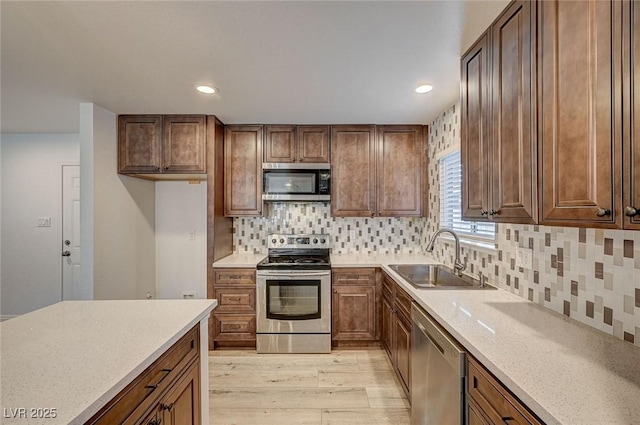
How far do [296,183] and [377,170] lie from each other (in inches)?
37.2

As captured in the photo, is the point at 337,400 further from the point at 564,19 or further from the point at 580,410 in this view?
the point at 564,19

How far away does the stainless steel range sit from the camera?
9.35ft

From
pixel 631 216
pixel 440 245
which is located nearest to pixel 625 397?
pixel 631 216

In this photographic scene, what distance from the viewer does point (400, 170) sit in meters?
3.26

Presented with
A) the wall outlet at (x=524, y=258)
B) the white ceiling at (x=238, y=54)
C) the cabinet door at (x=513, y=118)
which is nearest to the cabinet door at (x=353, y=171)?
the white ceiling at (x=238, y=54)

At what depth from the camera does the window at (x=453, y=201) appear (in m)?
2.37

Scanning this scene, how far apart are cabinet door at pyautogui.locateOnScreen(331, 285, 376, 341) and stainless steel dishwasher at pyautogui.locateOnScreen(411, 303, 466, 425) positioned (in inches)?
41.2

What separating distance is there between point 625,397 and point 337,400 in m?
1.82

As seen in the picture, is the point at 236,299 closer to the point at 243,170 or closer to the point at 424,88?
the point at 243,170

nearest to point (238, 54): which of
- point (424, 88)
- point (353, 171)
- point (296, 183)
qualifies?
point (424, 88)

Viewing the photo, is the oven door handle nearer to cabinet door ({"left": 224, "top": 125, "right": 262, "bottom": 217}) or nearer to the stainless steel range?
the stainless steel range

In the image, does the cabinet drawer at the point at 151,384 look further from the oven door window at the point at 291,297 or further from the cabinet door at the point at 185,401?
the oven door window at the point at 291,297

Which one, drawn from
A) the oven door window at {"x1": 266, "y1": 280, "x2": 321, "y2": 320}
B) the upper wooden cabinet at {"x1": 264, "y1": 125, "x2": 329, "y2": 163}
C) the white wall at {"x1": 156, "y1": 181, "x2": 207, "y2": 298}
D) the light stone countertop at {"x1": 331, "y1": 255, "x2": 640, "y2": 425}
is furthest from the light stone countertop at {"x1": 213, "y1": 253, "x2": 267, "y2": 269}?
the light stone countertop at {"x1": 331, "y1": 255, "x2": 640, "y2": 425}

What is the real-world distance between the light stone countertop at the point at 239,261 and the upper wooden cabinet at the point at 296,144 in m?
1.14
